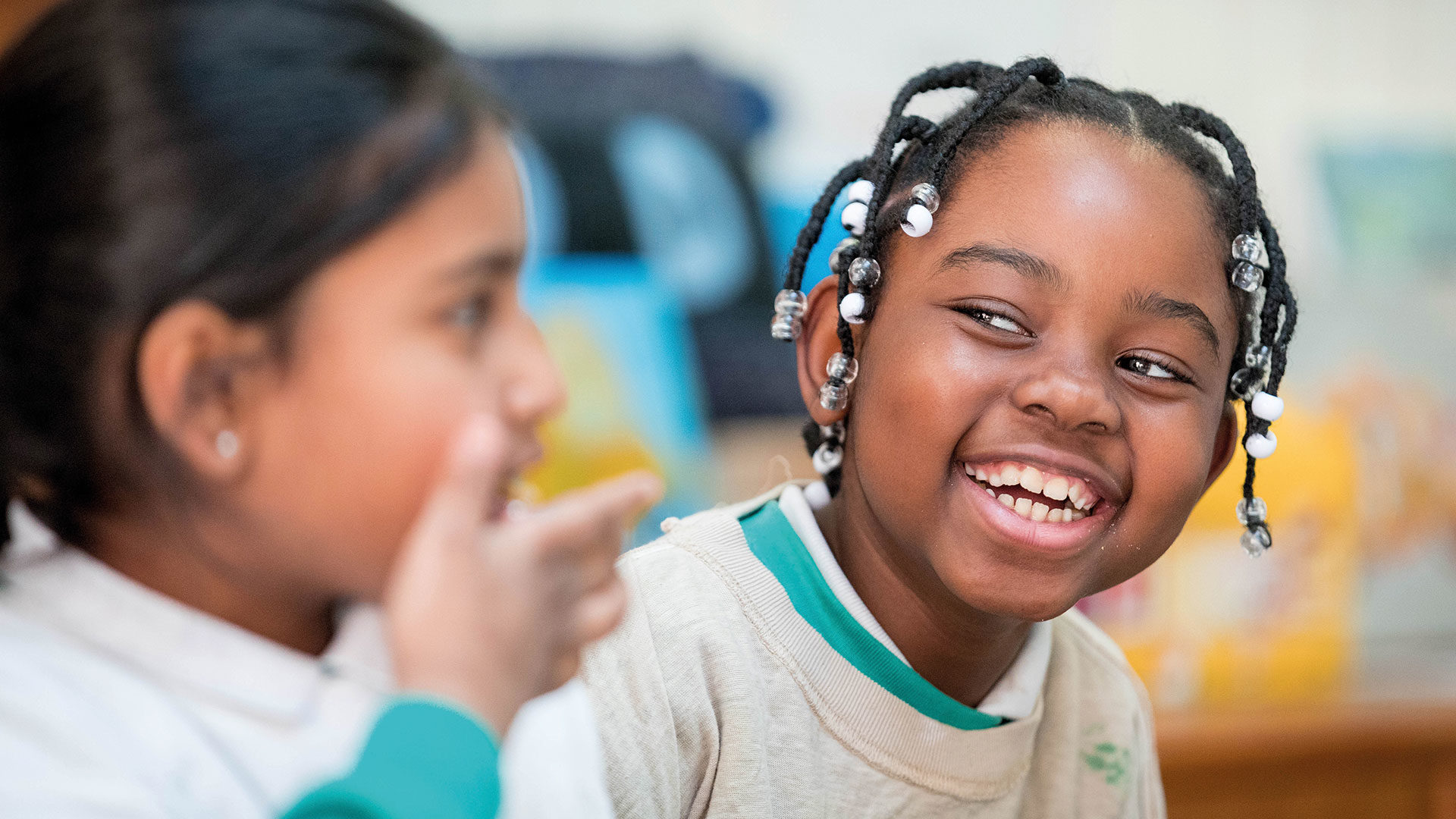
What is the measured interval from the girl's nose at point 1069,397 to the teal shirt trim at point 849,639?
0.23m

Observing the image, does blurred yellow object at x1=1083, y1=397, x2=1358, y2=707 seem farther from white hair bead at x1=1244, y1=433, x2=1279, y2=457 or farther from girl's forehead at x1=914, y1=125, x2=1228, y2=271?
girl's forehead at x1=914, y1=125, x2=1228, y2=271

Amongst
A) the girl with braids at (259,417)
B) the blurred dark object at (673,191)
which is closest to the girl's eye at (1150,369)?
the girl with braids at (259,417)

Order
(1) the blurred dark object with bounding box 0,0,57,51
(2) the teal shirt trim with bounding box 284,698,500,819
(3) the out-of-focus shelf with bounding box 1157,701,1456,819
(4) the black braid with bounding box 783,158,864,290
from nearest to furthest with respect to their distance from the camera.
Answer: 1. (2) the teal shirt trim with bounding box 284,698,500,819
2. (4) the black braid with bounding box 783,158,864,290
3. (1) the blurred dark object with bounding box 0,0,57,51
4. (3) the out-of-focus shelf with bounding box 1157,701,1456,819

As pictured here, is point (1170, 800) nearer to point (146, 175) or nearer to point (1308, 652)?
point (1308, 652)

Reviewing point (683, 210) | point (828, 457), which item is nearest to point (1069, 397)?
point (828, 457)

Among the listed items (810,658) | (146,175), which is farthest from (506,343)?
(810,658)

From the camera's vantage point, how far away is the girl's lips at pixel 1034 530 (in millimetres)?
921

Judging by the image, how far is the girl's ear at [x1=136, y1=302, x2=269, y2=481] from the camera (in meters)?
0.55

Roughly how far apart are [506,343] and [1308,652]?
6.76ft

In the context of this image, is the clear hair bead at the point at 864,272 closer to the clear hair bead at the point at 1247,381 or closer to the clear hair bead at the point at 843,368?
the clear hair bead at the point at 843,368

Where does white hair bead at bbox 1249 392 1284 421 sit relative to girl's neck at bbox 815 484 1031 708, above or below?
above

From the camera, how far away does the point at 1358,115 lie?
8.52 feet

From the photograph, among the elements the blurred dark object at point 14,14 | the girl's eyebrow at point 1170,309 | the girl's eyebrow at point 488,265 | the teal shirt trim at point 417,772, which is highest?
the girl's eyebrow at point 1170,309

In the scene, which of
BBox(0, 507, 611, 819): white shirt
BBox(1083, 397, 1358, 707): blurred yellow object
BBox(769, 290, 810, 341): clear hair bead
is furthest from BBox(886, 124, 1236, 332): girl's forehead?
BBox(1083, 397, 1358, 707): blurred yellow object
